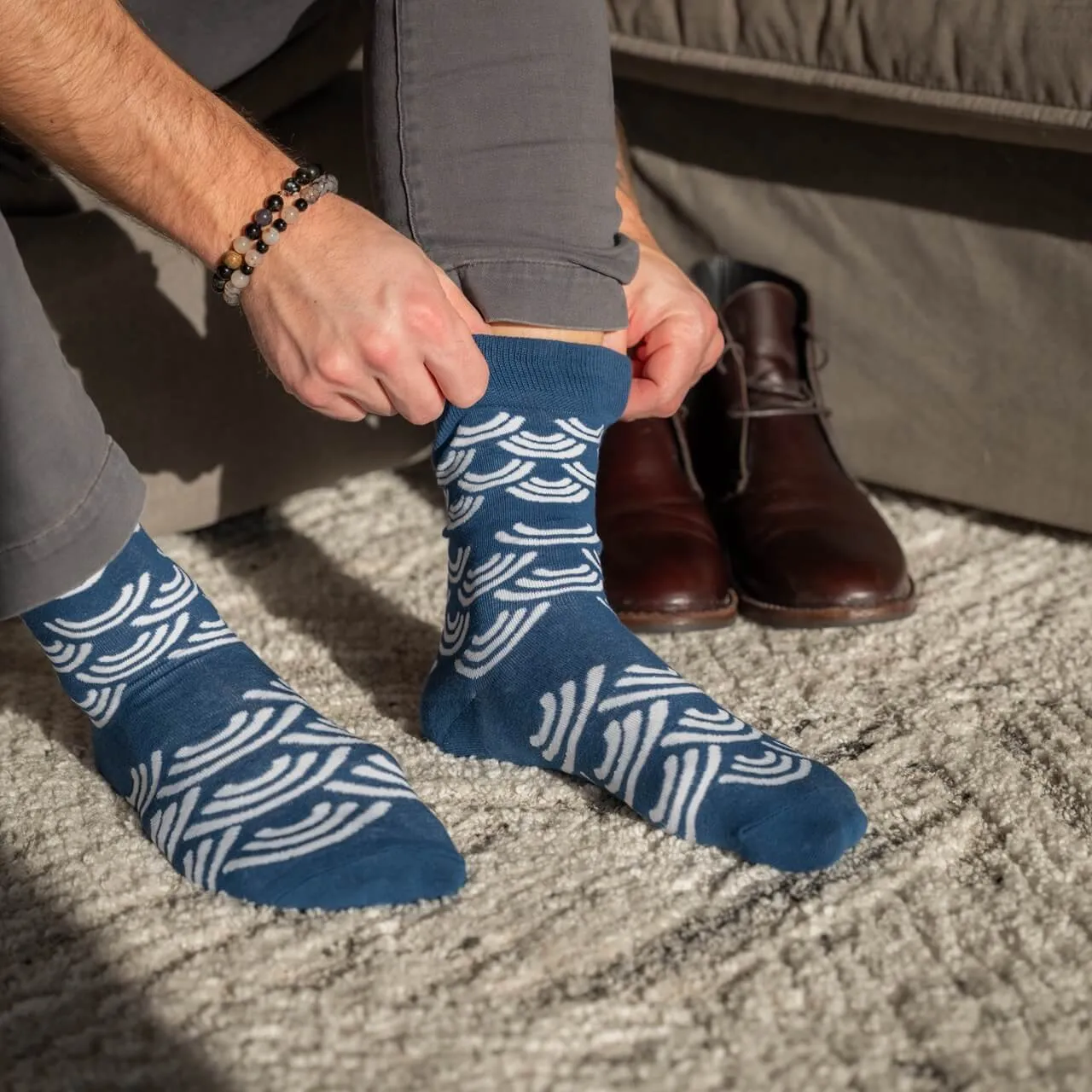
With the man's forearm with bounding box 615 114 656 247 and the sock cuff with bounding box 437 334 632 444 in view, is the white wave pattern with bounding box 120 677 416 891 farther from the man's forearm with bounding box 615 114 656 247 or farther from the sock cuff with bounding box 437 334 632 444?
the man's forearm with bounding box 615 114 656 247

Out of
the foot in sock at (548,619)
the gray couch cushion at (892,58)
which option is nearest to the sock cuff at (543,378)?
the foot in sock at (548,619)

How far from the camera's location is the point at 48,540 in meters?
0.63

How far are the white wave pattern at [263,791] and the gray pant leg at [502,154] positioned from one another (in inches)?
10.0

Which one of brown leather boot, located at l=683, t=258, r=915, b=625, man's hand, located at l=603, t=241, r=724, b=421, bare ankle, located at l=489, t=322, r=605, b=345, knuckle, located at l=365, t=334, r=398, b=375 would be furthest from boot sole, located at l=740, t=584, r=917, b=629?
knuckle, located at l=365, t=334, r=398, b=375

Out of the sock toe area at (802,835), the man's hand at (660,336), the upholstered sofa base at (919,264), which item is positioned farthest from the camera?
the upholstered sofa base at (919,264)

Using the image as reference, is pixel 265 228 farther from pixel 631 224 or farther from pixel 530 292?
pixel 631 224

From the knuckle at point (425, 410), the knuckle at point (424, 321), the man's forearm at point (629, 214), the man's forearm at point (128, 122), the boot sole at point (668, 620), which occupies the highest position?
the man's forearm at point (128, 122)

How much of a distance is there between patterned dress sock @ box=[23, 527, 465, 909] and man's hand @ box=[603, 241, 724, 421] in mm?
308

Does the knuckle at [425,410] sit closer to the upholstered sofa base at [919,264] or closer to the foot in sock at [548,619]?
the foot in sock at [548,619]

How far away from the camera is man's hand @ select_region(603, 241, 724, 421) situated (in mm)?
865

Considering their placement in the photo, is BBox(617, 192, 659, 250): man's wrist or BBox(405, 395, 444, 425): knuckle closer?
BBox(405, 395, 444, 425): knuckle

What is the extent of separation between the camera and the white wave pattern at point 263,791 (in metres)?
0.65

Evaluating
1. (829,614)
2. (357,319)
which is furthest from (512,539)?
(829,614)

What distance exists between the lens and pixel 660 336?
0.87 m
